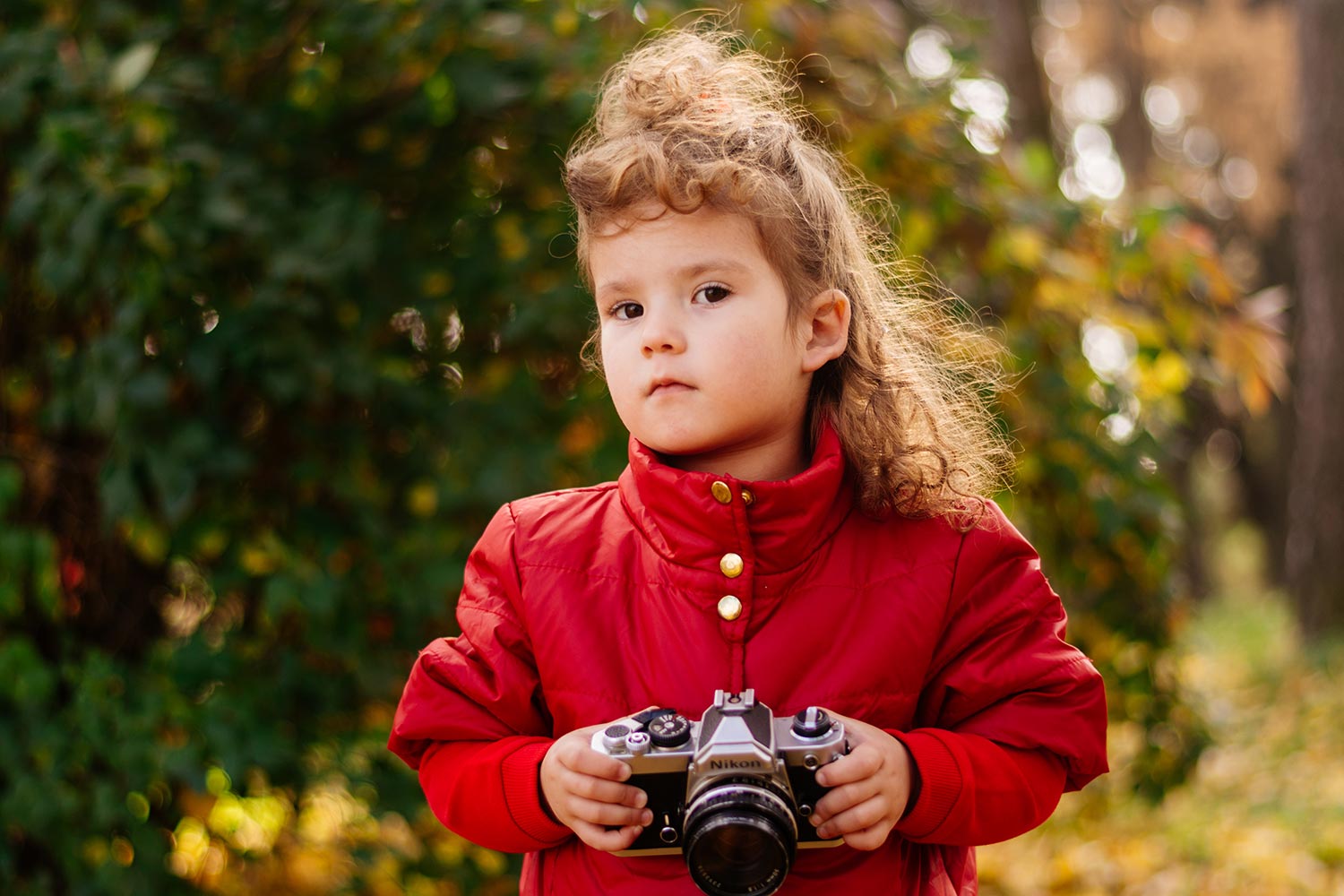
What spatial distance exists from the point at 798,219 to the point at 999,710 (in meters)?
0.61

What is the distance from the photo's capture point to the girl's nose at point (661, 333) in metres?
1.42

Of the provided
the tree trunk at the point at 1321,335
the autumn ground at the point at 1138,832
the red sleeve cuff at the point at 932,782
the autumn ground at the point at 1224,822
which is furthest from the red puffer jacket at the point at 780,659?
the tree trunk at the point at 1321,335

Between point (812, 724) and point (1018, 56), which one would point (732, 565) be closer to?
point (812, 724)

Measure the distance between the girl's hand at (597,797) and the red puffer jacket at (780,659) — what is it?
0.24ft

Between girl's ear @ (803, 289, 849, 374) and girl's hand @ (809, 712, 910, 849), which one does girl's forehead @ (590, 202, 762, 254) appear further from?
girl's hand @ (809, 712, 910, 849)

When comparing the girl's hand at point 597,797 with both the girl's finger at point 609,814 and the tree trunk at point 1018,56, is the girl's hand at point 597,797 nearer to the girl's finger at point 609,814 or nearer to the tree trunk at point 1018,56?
the girl's finger at point 609,814

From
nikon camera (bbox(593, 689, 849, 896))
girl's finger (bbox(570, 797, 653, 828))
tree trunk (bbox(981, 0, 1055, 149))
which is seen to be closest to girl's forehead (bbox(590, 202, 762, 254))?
nikon camera (bbox(593, 689, 849, 896))

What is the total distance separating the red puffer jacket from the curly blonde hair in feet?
0.20

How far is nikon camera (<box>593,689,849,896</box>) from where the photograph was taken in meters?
1.25

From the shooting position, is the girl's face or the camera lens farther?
the girl's face

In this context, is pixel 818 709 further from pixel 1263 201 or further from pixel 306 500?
pixel 1263 201

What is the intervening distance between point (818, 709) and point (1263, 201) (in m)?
10.4

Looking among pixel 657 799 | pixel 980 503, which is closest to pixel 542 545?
pixel 657 799

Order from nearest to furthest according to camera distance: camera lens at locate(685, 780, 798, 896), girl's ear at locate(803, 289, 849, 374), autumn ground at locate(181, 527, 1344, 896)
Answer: camera lens at locate(685, 780, 798, 896), girl's ear at locate(803, 289, 849, 374), autumn ground at locate(181, 527, 1344, 896)
